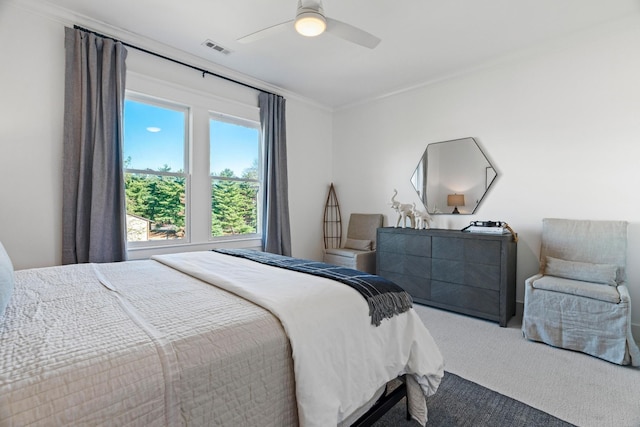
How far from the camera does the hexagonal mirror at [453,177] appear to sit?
3670mm

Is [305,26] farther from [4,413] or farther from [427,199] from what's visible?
[427,199]

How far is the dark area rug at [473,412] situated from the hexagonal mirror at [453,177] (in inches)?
92.1

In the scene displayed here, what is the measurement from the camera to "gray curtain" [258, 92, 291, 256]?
13.7 ft

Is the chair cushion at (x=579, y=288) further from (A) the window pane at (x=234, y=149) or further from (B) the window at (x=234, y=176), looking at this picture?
(A) the window pane at (x=234, y=149)

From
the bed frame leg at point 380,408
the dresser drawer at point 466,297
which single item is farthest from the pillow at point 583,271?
the bed frame leg at point 380,408

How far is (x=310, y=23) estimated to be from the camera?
2020 mm

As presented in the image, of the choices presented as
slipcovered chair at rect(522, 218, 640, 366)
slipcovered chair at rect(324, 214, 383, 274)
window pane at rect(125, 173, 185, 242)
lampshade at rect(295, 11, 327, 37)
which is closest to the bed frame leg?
slipcovered chair at rect(522, 218, 640, 366)

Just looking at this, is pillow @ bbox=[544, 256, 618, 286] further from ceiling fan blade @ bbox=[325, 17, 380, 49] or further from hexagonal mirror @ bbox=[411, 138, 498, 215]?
ceiling fan blade @ bbox=[325, 17, 380, 49]

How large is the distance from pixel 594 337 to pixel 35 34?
5184 millimetres

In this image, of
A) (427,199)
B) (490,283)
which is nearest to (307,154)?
(427,199)

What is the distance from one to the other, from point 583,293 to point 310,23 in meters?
2.90

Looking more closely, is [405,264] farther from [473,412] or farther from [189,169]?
[189,169]

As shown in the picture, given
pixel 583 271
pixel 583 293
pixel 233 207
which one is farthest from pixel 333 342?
pixel 233 207

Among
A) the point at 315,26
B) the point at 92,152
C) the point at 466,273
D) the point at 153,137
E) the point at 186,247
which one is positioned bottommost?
the point at 466,273
